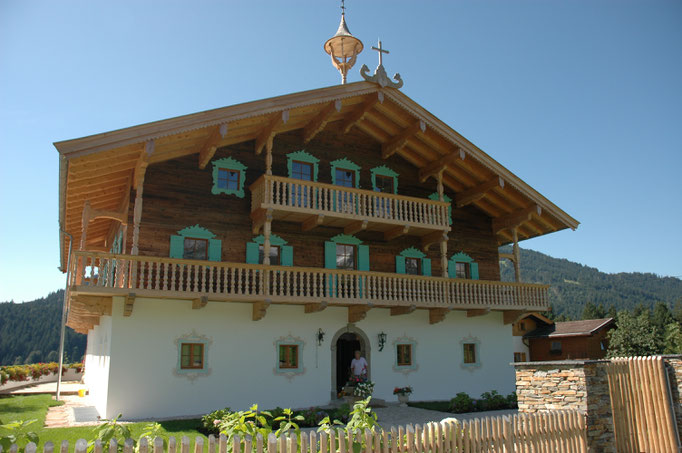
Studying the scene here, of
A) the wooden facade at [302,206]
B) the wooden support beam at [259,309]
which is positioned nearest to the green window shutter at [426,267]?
the wooden facade at [302,206]

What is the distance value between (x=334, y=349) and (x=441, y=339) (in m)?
4.40

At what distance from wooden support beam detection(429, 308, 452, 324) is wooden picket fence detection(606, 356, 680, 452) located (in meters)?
9.14

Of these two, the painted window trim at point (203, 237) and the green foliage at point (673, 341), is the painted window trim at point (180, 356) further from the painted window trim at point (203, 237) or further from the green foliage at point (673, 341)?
the green foliage at point (673, 341)

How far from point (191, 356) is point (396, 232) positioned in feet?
26.2

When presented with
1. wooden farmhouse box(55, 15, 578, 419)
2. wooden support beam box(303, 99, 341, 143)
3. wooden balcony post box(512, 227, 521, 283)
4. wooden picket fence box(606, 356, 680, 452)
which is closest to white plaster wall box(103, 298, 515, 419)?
wooden farmhouse box(55, 15, 578, 419)

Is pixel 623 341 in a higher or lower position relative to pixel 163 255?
lower

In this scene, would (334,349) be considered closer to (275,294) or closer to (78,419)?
(275,294)

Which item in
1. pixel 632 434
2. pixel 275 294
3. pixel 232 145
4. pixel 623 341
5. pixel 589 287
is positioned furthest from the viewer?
pixel 589 287

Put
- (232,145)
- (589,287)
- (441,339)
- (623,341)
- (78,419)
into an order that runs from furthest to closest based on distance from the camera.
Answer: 1. (589,287)
2. (623,341)
3. (441,339)
4. (232,145)
5. (78,419)

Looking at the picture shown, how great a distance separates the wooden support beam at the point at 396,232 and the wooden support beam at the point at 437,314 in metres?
2.98

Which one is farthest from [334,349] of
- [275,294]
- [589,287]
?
[589,287]

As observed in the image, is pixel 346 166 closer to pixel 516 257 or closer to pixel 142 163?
pixel 142 163

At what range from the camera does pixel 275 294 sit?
16.1 metres

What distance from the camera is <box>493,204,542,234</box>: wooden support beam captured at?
67.6 feet
